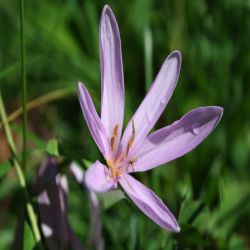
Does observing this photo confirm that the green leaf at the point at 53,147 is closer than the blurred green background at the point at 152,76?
Yes

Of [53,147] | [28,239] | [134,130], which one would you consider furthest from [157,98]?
[28,239]

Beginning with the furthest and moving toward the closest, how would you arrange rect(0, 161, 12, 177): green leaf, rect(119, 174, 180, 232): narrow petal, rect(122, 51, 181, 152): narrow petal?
rect(0, 161, 12, 177): green leaf → rect(122, 51, 181, 152): narrow petal → rect(119, 174, 180, 232): narrow petal

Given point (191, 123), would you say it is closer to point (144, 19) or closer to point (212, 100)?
point (212, 100)

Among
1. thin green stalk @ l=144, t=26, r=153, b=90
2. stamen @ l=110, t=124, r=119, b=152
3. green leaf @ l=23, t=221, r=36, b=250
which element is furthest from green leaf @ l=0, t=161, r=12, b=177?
thin green stalk @ l=144, t=26, r=153, b=90

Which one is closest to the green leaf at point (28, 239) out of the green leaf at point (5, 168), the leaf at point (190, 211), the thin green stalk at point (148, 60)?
the green leaf at point (5, 168)

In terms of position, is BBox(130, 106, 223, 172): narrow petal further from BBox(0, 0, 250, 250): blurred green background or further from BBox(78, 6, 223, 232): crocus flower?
BBox(0, 0, 250, 250): blurred green background

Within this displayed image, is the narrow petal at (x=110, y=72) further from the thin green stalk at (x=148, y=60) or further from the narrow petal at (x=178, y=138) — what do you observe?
the thin green stalk at (x=148, y=60)

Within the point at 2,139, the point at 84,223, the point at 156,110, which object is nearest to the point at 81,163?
the point at 156,110
